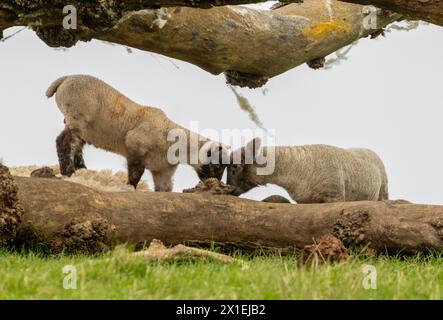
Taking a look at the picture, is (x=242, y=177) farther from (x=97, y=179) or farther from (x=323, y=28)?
(x=323, y=28)

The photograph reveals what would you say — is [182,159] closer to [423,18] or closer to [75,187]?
[75,187]

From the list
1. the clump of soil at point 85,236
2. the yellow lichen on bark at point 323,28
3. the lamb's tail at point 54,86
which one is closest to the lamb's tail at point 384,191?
the yellow lichen on bark at point 323,28

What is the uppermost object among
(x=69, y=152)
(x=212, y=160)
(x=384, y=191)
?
(x=69, y=152)

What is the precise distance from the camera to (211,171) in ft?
41.5

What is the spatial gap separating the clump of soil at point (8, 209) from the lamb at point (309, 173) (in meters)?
3.92

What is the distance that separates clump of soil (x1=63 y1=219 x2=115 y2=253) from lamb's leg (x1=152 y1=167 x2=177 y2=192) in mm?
4289

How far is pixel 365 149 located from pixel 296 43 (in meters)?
2.47

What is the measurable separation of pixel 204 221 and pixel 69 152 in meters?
3.80

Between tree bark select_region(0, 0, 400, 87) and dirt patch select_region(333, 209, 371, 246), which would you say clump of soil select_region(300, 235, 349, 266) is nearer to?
dirt patch select_region(333, 209, 371, 246)

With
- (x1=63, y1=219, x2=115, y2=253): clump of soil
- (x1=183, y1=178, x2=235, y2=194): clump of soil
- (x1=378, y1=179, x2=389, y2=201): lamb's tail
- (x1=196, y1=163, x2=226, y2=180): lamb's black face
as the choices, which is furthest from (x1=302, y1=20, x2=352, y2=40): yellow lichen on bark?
(x1=63, y1=219, x2=115, y2=253): clump of soil

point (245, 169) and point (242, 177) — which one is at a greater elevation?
point (245, 169)

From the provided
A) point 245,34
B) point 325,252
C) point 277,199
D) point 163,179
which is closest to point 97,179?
point 163,179

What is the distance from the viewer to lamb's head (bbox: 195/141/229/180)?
12570 millimetres
